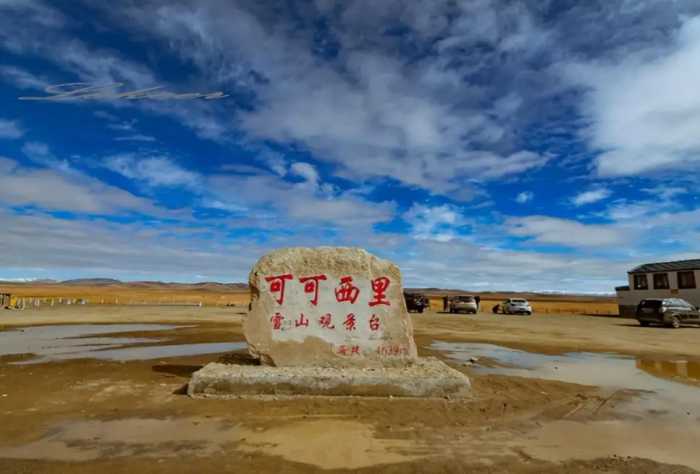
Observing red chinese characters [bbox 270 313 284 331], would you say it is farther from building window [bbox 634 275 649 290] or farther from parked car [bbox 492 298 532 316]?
building window [bbox 634 275 649 290]

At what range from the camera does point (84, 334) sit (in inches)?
796

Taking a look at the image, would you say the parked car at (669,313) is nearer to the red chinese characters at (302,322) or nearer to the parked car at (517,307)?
the parked car at (517,307)

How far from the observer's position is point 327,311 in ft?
30.7

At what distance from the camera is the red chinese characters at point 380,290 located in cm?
938

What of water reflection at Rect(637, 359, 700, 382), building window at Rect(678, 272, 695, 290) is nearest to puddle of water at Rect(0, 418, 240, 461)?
water reflection at Rect(637, 359, 700, 382)

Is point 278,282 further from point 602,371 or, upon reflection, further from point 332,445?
point 602,371

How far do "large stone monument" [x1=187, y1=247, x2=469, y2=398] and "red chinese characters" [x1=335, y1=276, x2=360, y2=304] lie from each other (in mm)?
19

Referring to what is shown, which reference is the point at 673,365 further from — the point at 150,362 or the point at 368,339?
the point at 150,362

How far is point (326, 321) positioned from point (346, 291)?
69cm

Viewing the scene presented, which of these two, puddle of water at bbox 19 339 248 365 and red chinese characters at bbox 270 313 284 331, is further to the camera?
puddle of water at bbox 19 339 248 365

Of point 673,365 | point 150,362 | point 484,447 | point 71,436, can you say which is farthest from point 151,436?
point 673,365

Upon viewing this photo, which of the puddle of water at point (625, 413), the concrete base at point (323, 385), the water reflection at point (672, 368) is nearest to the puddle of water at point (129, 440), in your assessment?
the concrete base at point (323, 385)

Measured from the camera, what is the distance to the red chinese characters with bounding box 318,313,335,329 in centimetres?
928

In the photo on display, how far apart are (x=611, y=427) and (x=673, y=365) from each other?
312 inches
